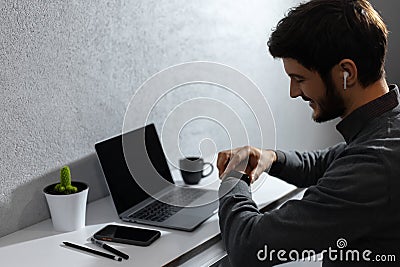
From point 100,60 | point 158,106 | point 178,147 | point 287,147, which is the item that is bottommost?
point 287,147

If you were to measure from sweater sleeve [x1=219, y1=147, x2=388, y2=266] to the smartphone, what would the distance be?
279 millimetres

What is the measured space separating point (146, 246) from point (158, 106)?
0.64 metres

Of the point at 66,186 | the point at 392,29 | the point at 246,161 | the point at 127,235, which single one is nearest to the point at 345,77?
the point at 246,161

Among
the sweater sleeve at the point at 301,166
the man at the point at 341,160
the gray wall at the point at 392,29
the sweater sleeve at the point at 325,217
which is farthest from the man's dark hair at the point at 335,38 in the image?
the gray wall at the point at 392,29

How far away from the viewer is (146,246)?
1587 millimetres

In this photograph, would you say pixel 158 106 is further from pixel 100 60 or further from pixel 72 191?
pixel 72 191

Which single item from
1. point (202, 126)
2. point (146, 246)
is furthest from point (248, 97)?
point (146, 246)

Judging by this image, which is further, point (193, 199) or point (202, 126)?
point (202, 126)

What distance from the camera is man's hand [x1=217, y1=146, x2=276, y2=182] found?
5.53 feet

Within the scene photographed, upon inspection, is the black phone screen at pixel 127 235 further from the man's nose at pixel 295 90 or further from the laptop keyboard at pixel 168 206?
the man's nose at pixel 295 90

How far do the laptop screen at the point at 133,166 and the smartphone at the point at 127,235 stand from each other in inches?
4.9

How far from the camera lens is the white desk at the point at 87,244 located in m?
1.51

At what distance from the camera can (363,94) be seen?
1414 millimetres

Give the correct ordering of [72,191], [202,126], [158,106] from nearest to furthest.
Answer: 1. [72,191]
2. [158,106]
3. [202,126]
